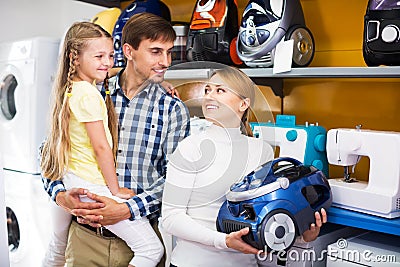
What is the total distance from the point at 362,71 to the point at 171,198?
0.62 metres

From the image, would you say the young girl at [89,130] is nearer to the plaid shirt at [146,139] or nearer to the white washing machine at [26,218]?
the plaid shirt at [146,139]

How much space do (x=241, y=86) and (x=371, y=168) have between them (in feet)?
1.35

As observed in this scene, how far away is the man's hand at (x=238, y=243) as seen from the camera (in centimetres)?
119

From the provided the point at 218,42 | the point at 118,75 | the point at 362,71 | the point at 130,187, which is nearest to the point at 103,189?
the point at 130,187

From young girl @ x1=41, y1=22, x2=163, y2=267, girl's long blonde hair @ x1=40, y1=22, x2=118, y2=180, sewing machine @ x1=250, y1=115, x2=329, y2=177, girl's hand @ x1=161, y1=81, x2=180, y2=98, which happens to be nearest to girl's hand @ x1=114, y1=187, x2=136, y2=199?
young girl @ x1=41, y1=22, x2=163, y2=267

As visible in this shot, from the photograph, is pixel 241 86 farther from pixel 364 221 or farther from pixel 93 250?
pixel 93 250

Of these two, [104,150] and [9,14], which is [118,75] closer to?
[104,150]

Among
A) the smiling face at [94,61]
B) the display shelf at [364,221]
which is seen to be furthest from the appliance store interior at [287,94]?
the smiling face at [94,61]

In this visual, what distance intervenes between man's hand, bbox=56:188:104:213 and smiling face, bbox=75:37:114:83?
0.33m

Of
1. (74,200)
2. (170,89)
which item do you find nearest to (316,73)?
(170,89)

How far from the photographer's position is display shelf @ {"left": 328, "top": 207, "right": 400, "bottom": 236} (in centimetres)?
122

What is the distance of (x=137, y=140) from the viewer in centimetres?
140

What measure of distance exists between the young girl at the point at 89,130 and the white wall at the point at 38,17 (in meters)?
0.21

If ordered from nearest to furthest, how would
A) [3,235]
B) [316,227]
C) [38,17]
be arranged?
1. [3,235]
2. [316,227]
3. [38,17]
